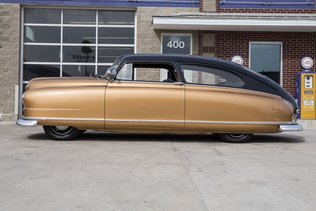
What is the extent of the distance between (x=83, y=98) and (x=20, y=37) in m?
6.36

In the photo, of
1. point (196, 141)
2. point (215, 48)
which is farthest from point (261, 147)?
point (215, 48)

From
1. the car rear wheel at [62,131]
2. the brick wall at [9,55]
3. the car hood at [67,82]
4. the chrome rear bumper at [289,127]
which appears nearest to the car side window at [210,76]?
the chrome rear bumper at [289,127]

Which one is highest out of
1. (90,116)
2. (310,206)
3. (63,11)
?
(63,11)

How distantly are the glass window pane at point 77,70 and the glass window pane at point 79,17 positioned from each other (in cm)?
137

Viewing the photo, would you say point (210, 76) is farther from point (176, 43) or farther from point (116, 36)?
point (116, 36)

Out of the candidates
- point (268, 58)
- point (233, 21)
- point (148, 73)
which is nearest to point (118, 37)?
point (233, 21)

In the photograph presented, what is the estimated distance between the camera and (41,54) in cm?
1389

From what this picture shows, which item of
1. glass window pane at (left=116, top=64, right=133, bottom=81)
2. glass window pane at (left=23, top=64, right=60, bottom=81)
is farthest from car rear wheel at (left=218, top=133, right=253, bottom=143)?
glass window pane at (left=23, top=64, right=60, bottom=81)

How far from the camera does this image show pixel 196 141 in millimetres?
8859

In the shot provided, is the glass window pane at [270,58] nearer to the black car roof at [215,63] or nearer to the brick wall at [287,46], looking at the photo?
the brick wall at [287,46]

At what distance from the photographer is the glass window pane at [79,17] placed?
13938 millimetres

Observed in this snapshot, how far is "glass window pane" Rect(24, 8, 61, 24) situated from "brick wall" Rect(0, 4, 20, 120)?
38 centimetres

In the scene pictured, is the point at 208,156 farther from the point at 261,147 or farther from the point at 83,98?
the point at 83,98

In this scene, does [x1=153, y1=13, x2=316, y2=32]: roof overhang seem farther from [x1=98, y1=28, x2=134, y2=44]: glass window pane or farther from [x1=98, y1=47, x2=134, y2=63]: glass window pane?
[x1=98, y1=47, x2=134, y2=63]: glass window pane
